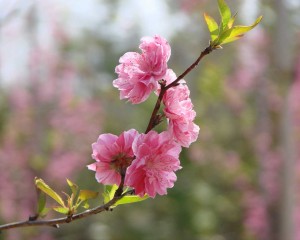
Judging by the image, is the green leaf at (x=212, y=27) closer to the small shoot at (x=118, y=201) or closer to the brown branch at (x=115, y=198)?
the brown branch at (x=115, y=198)

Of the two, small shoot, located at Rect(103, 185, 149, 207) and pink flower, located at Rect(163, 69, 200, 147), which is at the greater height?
pink flower, located at Rect(163, 69, 200, 147)

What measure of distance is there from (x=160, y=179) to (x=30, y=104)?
22.9 ft

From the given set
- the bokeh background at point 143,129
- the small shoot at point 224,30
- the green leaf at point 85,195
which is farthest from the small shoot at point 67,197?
the bokeh background at point 143,129

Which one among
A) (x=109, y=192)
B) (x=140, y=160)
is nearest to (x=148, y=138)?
(x=140, y=160)

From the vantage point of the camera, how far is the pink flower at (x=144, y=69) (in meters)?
0.81

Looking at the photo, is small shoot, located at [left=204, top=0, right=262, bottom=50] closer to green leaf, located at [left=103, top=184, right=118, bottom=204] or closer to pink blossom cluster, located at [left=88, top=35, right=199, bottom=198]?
pink blossom cluster, located at [left=88, top=35, right=199, bottom=198]

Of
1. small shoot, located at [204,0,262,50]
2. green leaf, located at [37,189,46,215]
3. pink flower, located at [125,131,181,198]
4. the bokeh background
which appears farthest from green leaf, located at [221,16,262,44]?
the bokeh background

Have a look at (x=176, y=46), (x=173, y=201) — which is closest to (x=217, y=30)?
(x=173, y=201)

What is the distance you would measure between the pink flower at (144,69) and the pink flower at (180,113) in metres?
0.03

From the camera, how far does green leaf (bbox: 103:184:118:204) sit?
848 millimetres

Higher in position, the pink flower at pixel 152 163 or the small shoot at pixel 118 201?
the pink flower at pixel 152 163

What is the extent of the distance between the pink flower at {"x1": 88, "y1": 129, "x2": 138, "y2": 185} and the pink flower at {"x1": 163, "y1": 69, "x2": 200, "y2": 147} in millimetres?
69

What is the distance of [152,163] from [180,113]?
0.09 meters

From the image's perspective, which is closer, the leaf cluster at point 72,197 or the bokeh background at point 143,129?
the leaf cluster at point 72,197
